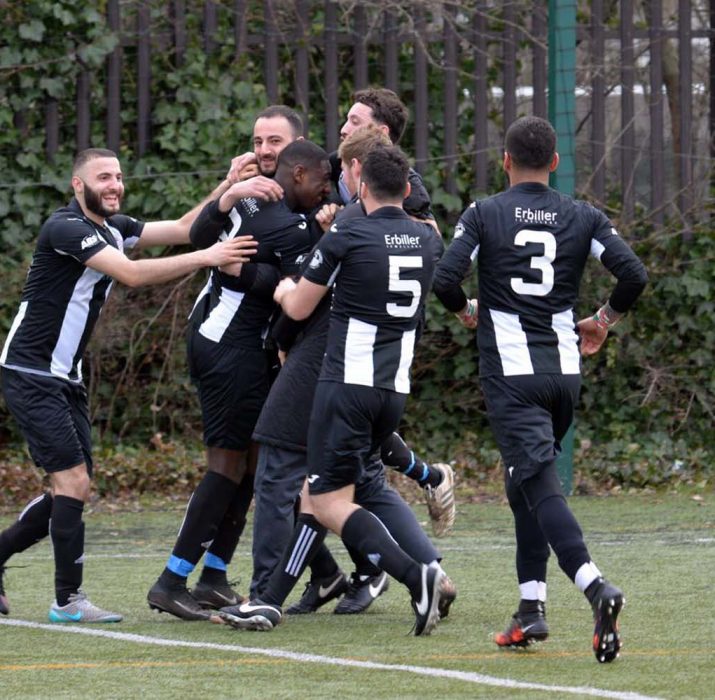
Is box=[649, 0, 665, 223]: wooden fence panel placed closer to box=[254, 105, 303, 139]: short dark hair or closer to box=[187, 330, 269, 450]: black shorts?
box=[254, 105, 303, 139]: short dark hair

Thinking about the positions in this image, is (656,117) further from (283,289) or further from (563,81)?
(283,289)

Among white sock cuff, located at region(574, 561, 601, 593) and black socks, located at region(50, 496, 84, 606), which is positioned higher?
white sock cuff, located at region(574, 561, 601, 593)

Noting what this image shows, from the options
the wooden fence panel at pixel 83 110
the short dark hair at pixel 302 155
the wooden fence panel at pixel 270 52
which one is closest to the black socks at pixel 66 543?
the short dark hair at pixel 302 155

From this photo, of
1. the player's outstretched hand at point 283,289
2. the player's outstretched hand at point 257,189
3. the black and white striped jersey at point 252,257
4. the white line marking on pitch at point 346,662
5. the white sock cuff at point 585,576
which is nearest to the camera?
the white line marking on pitch at point 346,662

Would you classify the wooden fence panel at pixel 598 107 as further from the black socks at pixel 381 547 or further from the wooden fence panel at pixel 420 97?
the black socks at pixel 381 547

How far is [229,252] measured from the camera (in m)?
6.62

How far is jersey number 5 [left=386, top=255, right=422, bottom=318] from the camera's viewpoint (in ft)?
20.3

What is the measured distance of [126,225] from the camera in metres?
7.43

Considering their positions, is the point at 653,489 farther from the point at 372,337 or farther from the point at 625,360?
the point at 372,337

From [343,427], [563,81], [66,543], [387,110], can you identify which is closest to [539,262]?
[343,427]

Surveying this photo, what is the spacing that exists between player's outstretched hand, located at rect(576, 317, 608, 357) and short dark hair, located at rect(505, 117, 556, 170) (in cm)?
62

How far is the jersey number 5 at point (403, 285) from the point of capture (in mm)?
6180

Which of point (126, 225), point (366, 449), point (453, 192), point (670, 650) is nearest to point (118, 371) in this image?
point (453, 192)

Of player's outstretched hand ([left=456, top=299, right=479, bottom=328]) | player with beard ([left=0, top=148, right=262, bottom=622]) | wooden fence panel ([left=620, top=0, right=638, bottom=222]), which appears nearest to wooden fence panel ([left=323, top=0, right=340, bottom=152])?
wooden fence panel ([left=620, top=0, right=638, bottom=222])
